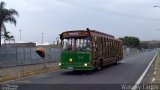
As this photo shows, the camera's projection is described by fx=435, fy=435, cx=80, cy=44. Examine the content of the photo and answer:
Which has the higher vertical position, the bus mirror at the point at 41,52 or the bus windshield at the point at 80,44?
the bus windshield at the point at 80,44

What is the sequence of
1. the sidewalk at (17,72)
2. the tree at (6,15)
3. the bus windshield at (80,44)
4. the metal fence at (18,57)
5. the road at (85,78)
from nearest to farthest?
1. the road at (85,78)
2. the sidewalk at (17,72)
3. the bus windshield at (80,44)
4. the metal fence at (18,57)
5. the tree at (6,15)

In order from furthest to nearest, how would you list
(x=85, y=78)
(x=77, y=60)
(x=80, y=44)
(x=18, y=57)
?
(x=18, y=57) < (x=80, y=44) < (x=77, y=60) < (x=85, y=78)

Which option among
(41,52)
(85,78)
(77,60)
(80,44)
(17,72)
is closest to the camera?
(85,78)

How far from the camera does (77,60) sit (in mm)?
30156

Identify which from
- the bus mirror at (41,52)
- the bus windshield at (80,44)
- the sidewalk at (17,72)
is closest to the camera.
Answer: the sidewalk at (17,72)

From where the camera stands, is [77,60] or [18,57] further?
[18,57]

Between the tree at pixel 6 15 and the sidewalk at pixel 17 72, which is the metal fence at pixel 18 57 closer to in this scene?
the sidewalk at pixel 17 72

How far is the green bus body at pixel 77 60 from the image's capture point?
30.0m

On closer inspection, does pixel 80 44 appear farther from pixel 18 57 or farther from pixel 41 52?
pixel 18 57

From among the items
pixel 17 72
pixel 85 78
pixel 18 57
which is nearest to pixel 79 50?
pixel 85 78

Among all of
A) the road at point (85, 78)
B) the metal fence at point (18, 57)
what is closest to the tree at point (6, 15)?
the metal fence at point (18, 57)

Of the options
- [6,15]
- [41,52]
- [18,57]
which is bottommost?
[18,57]

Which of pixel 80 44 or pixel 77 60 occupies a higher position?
pixel 80 44

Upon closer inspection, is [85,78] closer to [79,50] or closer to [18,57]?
[79,50]
